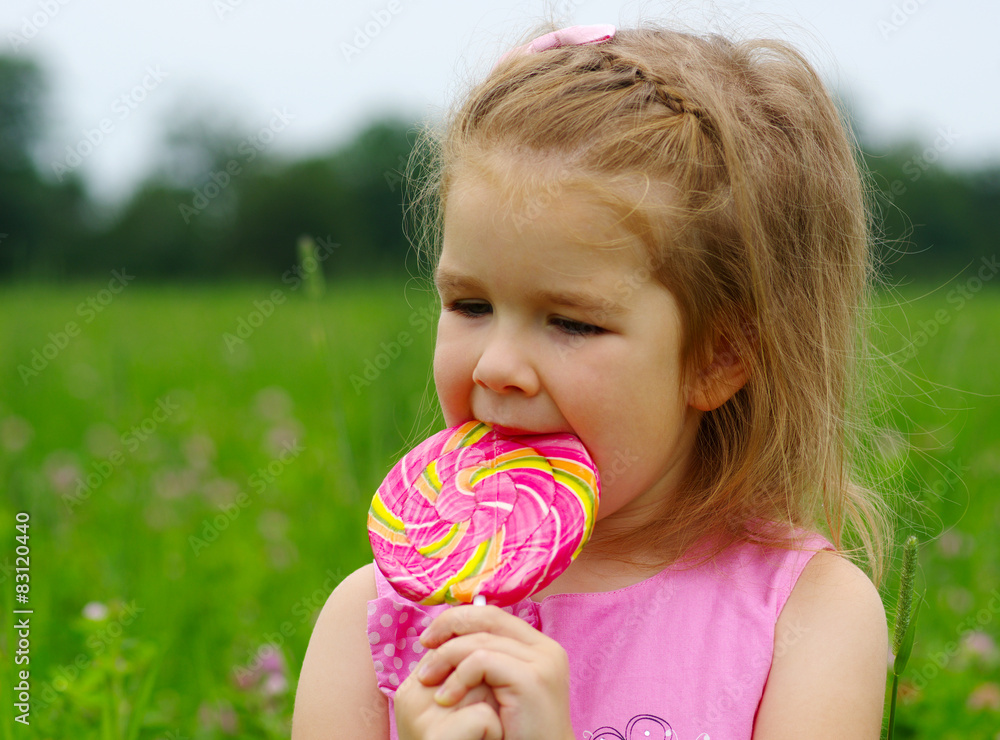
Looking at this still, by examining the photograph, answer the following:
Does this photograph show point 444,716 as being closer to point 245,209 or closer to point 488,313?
point 488,313

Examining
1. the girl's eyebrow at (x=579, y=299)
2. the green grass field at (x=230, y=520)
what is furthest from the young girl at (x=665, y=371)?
the green grass field at (x=230, y=520)

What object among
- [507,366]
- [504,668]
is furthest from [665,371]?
[504,668]

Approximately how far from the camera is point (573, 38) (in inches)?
62.8

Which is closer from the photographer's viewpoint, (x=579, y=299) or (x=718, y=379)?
(x=579, y=299)

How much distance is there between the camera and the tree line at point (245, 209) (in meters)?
15.4

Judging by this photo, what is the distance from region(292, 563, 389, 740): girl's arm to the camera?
4.81 feet

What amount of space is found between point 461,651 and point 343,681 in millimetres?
443

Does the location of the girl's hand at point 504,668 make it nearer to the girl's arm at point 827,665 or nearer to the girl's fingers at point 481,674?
the girl's fingers at point 481,674

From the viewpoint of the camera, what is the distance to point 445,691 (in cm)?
111

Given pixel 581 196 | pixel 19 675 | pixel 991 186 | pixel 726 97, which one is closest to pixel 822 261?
pixel 726 97

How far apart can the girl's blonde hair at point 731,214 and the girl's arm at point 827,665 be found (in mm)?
124

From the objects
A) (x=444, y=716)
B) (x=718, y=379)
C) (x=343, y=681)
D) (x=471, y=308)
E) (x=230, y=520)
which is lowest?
(x=230, y=520)

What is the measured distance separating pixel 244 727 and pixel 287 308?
949cm

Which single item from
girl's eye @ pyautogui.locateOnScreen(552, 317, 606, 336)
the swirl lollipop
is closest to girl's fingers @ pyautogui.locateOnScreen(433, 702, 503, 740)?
the swirl lollipop
